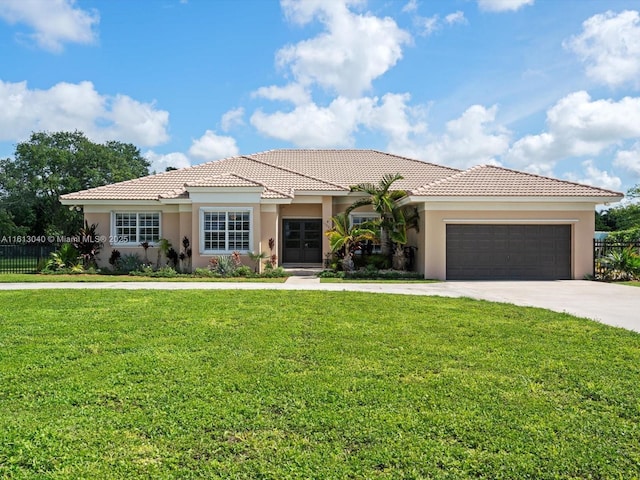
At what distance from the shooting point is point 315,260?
2228 centimetres

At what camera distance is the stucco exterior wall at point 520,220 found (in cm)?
1753

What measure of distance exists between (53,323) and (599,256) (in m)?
19.7

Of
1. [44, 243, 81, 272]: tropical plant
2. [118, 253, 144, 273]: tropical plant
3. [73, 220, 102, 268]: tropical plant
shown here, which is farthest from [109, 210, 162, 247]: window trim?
[44, 243, 81, 272]: tropical plant

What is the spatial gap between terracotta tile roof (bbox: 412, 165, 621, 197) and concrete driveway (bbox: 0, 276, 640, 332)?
3626 mm

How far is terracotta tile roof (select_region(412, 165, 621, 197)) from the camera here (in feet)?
57.3

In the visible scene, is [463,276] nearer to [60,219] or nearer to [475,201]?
[475,201]

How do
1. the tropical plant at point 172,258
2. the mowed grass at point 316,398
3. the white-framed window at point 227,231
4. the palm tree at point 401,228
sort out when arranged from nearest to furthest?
the mowed grass at point 316,398 → the palm tree at point 401,228 → the white-framed window at point 227,231 → the tropical plant at point 172,258

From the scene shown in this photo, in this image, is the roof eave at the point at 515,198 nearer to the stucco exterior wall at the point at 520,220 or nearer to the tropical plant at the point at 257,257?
the stucco exterior wall at the point at 520,220

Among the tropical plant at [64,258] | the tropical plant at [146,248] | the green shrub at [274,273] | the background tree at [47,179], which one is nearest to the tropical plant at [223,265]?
the green shrub at [274,273]

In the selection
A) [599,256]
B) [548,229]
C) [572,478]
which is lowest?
[572,478]

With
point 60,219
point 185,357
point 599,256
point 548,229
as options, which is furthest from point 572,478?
point 60,219

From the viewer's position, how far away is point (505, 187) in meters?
18.1

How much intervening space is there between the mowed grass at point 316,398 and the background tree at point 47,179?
43303 millimetres

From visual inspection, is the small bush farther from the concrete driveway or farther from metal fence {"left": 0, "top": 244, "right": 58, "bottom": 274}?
metal fence {"left": 0, "top": 244, "right": 58, "bottom": 274}
